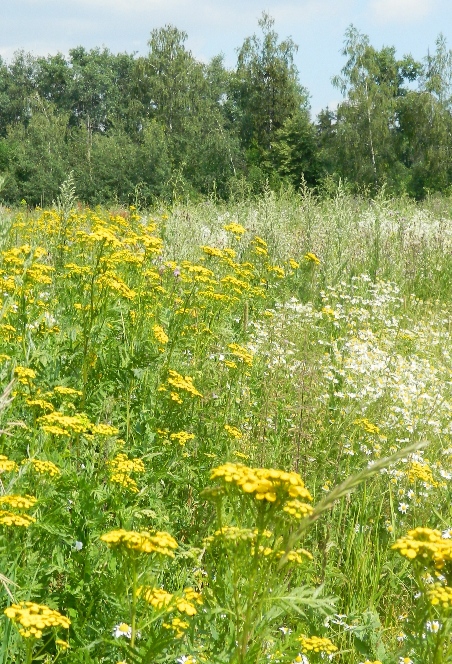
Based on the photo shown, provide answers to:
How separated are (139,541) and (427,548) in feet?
1.96

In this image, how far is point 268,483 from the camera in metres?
1.32

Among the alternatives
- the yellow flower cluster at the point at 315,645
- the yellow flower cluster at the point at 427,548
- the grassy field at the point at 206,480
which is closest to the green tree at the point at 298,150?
the grassy field at the point at 206,480

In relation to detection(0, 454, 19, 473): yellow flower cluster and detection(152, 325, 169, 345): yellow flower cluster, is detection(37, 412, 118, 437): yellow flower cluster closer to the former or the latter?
detection(0, 454, 19, 473): yellow flower cluster

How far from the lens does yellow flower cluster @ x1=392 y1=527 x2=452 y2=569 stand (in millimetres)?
1358

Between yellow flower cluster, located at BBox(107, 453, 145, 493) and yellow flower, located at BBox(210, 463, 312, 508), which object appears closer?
yellow flower, located at BBox(210, 463, 312, 508)

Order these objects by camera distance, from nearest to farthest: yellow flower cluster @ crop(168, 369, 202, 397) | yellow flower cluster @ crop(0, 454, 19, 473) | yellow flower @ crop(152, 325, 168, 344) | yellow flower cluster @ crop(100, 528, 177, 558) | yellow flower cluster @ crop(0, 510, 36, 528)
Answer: yellow flower cluster @ crop(100, 528, 177, 558), yellow flower cluster @ crop(0, 510, 36, 528), yellow flower cluster @ crop(0, 454, 19, 473), yellow flower cluster @ crop(168, 369, 202, 397), yellow flower @ crop(152, 325, 168, 344)

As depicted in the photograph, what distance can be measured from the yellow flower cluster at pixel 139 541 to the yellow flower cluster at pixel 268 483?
243 millimetres

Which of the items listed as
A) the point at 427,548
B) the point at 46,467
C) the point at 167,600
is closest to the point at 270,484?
the point at 427,548

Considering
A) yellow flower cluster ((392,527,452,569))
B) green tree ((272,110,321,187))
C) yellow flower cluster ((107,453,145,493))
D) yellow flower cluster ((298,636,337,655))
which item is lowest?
yellow flower cluster ((298,636,337,655))

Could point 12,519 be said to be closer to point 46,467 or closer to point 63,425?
point 46,467

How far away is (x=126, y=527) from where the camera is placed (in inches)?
82.2

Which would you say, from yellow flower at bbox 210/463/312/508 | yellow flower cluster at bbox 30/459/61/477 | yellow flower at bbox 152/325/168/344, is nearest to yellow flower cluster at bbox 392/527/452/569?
yellow flower at bbox 210/463/312/508

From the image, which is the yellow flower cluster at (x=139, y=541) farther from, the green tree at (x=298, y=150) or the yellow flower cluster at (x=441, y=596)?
the green tree at (x=298, y=150)

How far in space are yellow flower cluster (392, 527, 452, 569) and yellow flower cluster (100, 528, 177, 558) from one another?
480mm
